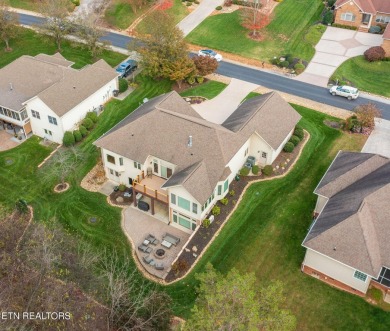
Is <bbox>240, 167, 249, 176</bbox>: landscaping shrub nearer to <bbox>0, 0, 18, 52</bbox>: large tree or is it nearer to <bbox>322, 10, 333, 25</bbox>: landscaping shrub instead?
<bbox>322, 10, 333, 25</bbox>: landscaping shrub

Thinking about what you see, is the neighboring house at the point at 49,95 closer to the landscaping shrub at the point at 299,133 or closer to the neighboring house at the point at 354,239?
the landscaping shrub at the point at 299,133

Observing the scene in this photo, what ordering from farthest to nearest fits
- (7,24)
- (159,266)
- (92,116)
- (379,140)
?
(7,24) → (92,116) → (379,140) → (159,266)

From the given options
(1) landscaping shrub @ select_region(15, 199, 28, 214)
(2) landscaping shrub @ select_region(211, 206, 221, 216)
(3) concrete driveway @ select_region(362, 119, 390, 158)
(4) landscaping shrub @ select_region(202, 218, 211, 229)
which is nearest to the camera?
(4) landscaping shrub @ select_region(202, 218, 211, 229)

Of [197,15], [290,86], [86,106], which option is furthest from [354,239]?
[197,15]

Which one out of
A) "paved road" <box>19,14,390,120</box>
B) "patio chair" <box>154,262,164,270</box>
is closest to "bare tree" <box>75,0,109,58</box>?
"paved road" <box>19,14,390,120</box>

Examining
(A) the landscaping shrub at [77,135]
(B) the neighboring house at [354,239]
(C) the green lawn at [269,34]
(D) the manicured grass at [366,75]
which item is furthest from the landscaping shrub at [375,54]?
(A) the landscaping shrub at [77,135]

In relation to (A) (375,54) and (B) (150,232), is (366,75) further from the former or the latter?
(B) (150,232)

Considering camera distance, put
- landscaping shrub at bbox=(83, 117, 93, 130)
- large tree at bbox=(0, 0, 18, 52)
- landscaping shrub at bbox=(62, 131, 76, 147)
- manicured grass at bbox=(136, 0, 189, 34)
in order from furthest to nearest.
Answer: manicured grass at bbox=(136, 0, 189, 34), large tree at bbox=(0, 0, 18, 52), landscaping shrub at bbox=(83, 117, 93, 130), landscaping shrub at bbox=(62, 131, 76, 147)

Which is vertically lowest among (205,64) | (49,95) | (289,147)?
(289,147)
